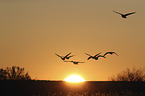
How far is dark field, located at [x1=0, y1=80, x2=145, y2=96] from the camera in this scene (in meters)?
46.2

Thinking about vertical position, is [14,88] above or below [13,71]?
below

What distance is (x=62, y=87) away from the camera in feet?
162

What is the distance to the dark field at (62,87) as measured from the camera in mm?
46188

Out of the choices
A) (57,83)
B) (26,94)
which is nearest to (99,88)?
(57,83)

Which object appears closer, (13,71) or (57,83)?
(57,83)

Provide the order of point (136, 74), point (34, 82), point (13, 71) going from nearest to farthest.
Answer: point (34, 82) → point (136, 74) → point (13, 71)

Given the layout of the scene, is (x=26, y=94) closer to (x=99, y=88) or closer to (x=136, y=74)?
(x=99, y=88)

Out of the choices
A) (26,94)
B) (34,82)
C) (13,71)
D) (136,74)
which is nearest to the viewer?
(26,94)

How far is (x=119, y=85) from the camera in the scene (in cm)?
5000

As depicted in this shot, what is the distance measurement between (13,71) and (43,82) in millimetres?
28149

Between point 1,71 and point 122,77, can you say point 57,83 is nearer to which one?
point 122,77

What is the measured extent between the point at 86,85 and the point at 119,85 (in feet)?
12.8

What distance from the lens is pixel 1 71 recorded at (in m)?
78.8

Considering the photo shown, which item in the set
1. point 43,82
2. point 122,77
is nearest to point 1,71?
point 122,77
